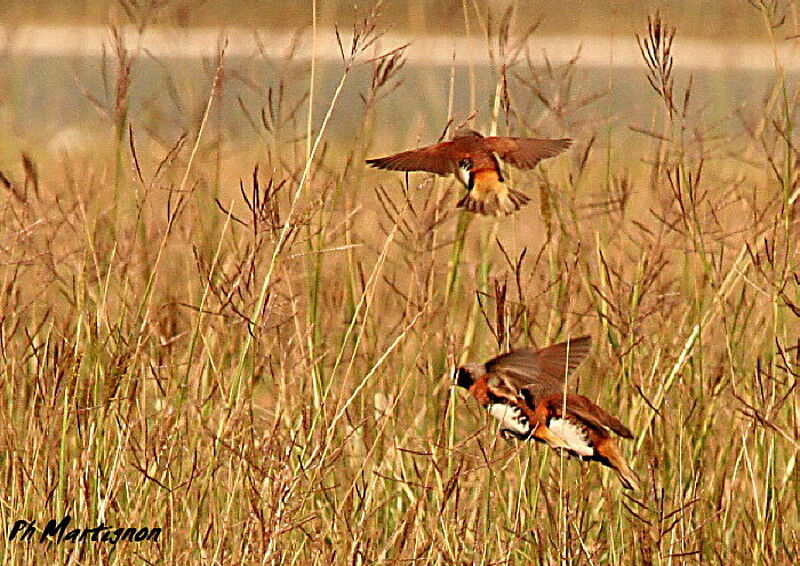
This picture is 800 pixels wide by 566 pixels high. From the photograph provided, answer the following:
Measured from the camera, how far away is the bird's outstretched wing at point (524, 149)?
196 centimetres

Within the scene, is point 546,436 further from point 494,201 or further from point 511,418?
point 494,201

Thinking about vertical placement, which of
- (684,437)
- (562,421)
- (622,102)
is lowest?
(622,102)

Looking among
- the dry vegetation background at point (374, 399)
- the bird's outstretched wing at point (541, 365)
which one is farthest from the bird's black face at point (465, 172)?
the bird's outstretched wing at point (541, 365)

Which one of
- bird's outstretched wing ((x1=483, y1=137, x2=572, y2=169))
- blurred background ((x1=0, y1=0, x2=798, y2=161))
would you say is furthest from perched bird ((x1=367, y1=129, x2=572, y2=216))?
blurred background ((x1=0, y1=0, x2=798, y2=161))

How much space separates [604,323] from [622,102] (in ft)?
21.1

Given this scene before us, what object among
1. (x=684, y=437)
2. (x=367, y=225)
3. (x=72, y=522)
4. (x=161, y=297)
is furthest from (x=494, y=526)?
(x=367, y=225)

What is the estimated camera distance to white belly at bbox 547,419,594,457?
1729 mm

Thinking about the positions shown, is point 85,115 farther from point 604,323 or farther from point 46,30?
point 604,323

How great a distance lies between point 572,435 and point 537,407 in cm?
5

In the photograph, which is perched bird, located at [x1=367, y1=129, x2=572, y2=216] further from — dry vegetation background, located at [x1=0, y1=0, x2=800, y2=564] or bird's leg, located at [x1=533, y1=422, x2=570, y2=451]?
bird's leg, located at [x1=533, y1=422, x2=570, y2=451]

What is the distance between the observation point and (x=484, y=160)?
6.59 ft

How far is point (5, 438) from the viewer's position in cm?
199

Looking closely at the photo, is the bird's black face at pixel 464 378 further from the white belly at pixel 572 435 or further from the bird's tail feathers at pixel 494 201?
the bird's tail feathers at pixel 494 201

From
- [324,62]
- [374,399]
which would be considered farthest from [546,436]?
[324,62]
